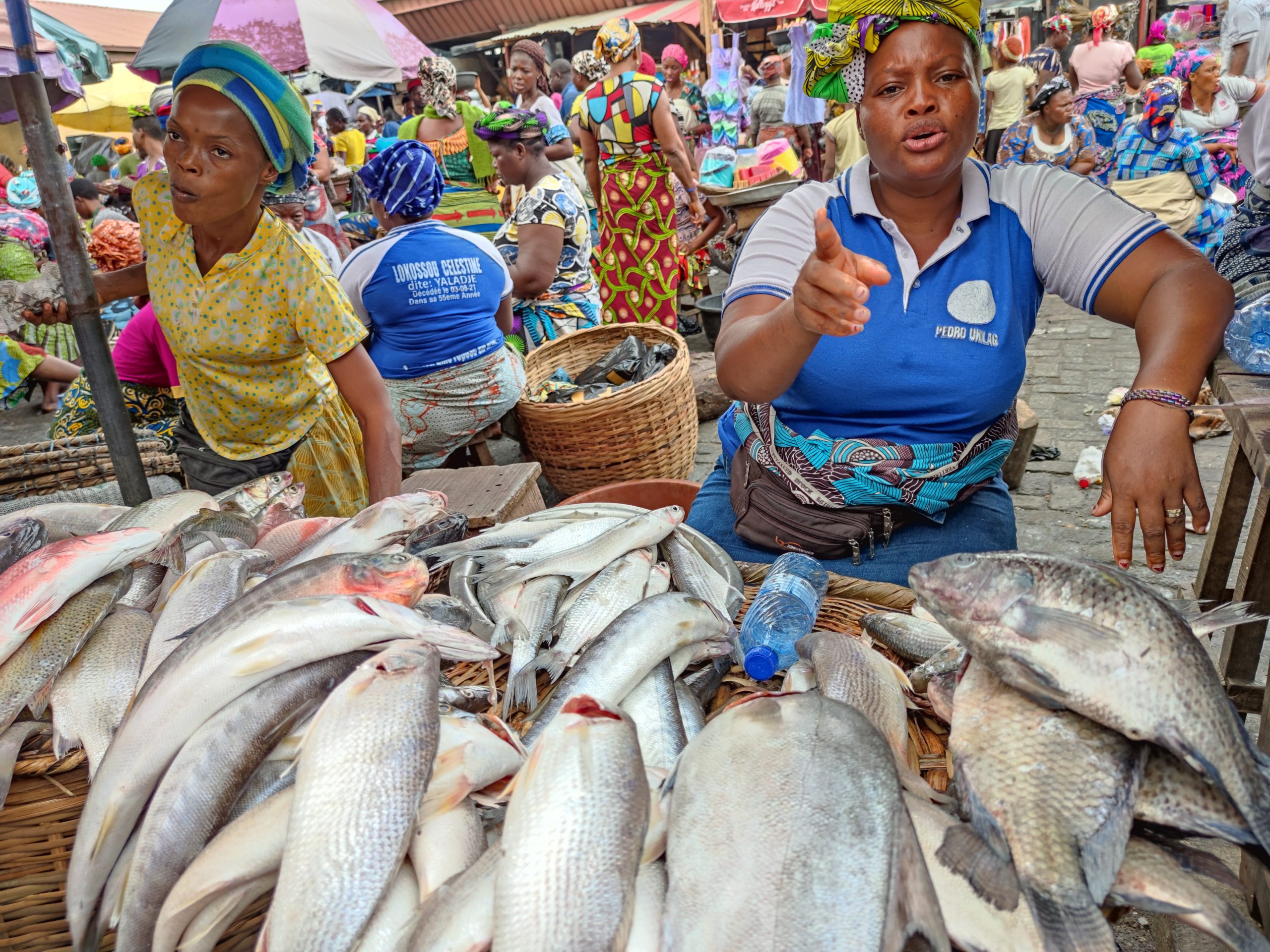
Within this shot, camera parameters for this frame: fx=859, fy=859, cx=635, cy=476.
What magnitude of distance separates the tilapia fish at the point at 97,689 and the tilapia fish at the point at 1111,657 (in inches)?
55.6

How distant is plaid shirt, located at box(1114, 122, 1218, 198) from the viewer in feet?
21.3

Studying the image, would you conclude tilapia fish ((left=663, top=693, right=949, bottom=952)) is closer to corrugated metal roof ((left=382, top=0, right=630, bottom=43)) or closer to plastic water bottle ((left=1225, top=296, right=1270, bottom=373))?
plastic water bottle ((left=1225, top=296, right=1270, bottom=373))

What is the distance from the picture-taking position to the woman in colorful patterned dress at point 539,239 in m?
5.13

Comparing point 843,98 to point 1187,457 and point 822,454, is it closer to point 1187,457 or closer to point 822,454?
point 822,454

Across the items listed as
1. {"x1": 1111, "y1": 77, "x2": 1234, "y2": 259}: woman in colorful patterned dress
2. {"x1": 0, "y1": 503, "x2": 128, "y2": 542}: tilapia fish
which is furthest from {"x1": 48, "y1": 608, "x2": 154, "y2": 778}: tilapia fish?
{"x1": 1111, "y1": 77, "x2": 1234, "y2": 259}: woman in colorful patterned dress

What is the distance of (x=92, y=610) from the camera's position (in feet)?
5.39

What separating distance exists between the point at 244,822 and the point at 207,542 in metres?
0.86

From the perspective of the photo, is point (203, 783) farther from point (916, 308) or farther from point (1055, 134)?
point (1055, 134)

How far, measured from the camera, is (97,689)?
154 cm

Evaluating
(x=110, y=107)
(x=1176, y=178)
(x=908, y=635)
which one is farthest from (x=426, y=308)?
(x=110, y=107)

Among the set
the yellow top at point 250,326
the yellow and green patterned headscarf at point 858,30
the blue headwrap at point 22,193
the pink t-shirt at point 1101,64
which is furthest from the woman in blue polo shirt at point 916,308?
the blue headwrap at point 22,193

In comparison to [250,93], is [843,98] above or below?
below

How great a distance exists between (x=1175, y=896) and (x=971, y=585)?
44 centimetres

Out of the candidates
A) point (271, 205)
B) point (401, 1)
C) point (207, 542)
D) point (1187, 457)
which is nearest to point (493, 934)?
point (207, 542)
